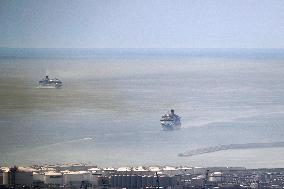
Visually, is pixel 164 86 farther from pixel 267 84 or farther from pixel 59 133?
pixel 59 133

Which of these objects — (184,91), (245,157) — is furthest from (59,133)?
(184,91)

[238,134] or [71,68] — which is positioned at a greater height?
[71,68]

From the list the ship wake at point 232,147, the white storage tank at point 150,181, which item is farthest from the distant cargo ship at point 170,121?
the white storage tank at point 150,181

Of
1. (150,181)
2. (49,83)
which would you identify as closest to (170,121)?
(49,83)

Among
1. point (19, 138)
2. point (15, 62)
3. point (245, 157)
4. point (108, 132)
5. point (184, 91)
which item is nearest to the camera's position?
point (245, 157)

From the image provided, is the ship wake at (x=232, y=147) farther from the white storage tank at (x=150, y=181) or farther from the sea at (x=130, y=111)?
the white storage tank at (x=150, y=181)
